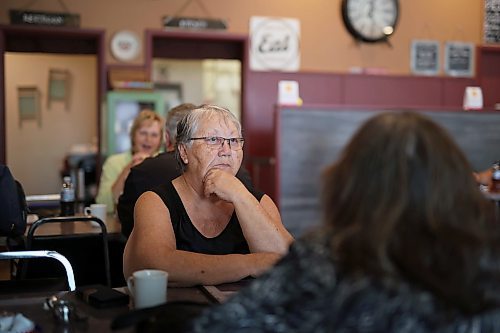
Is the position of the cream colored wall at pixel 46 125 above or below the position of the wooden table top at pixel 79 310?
above

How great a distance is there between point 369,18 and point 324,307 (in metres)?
6.87

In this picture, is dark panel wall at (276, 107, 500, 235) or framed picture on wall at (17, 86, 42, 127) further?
framed picture on wall at (17, 86, 42, 127)

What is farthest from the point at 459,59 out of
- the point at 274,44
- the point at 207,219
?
the point at 207,219

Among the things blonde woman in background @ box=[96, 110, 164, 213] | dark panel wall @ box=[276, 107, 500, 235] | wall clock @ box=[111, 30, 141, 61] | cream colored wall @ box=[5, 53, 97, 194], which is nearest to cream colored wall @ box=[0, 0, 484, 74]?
wall clock @ box=[111, 30, 141, 61]

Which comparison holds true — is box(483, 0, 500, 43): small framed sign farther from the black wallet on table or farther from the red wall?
the black wallet on table

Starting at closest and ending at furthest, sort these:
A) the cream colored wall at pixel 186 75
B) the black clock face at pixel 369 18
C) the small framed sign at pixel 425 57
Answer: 1. the black clock face at pixel 369 18
2. the small framed sign at pixel 425 57
3. the cream colored wall at pixel 186 75

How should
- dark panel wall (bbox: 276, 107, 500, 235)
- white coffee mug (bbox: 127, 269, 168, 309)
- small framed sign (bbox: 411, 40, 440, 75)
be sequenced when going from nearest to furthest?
white coffee mug (bbox: 127, 269, 168, 309) → dark panel wall (bbox: 276, 107, 500, 235) → small framed sign (bbox: 411, 40, 440, 75)

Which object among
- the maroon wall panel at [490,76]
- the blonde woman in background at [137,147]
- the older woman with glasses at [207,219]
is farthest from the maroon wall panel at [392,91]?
the older woman with glasses at [207,219]

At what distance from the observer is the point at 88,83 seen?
30.4ft

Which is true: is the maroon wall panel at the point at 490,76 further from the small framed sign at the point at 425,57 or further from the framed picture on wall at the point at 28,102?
the framed picture on wall at the point at 28,102

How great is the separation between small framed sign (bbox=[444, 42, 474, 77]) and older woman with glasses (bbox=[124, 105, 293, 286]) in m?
6.19

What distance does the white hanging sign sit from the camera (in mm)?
7246

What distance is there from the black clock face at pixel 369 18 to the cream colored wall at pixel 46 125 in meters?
3.96

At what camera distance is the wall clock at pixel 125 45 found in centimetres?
678
